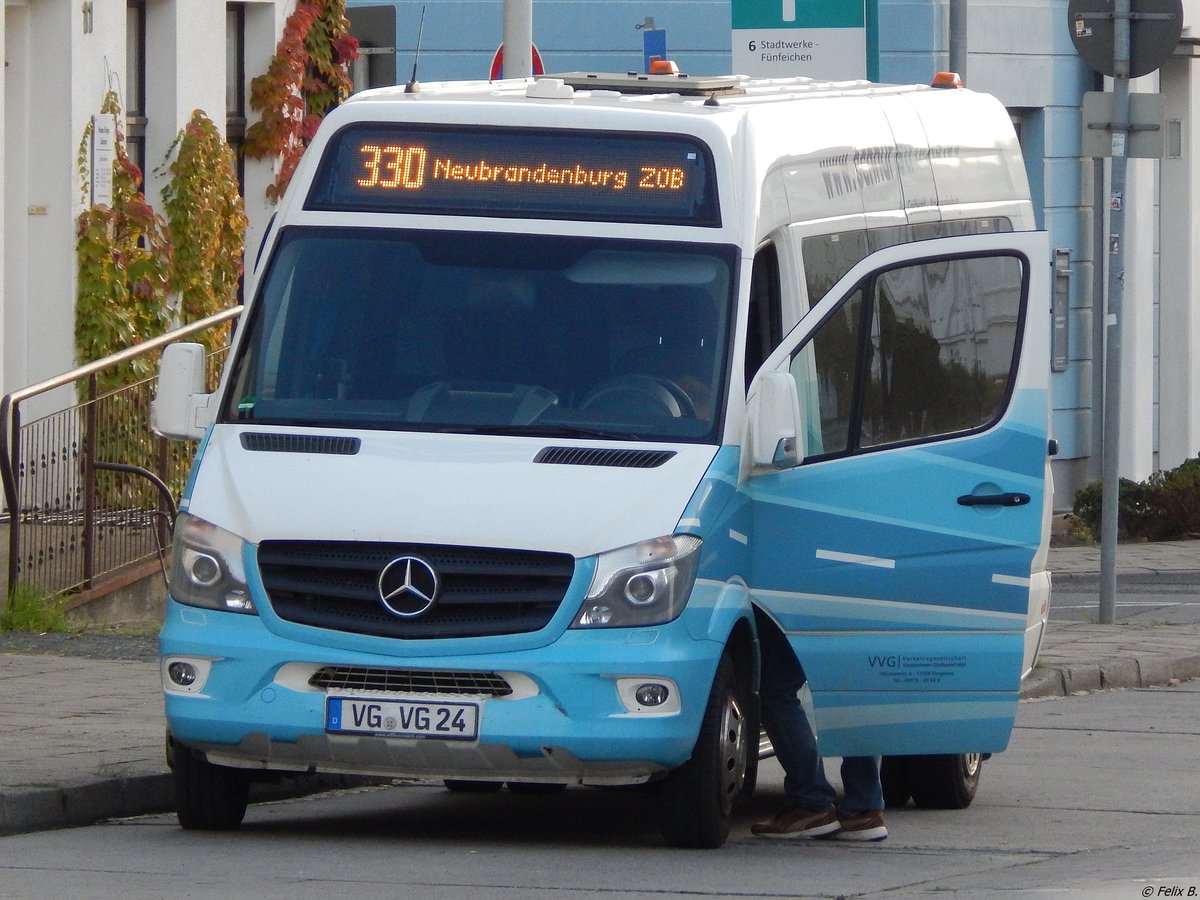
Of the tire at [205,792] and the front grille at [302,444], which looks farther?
the tire at [205,792]

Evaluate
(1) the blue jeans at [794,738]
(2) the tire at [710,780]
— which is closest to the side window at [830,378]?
(1) the blue jeans at [794,738]

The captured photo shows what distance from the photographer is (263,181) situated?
67.6ft

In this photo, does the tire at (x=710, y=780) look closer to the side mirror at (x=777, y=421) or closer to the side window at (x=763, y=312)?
the side mirror at (x=777, y=421)

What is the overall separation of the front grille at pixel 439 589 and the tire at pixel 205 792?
762 mm

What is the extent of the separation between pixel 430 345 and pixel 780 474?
4.08 feet

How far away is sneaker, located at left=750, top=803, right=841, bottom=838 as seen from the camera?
8984 millimetres

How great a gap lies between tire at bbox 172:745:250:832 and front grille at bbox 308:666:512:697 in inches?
28.7

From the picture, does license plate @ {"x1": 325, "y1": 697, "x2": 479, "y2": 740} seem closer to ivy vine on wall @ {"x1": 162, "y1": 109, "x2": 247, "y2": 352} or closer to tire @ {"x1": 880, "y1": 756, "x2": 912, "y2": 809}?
tire @ {"x1": 880, "y1": 756, "x2": 912, "y2": 809}

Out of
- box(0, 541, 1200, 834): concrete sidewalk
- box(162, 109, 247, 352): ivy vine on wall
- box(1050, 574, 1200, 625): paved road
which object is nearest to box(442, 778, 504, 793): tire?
box(0, 541, 1200, 834): concrete sidewalk

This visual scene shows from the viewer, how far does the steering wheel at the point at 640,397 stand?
866cm

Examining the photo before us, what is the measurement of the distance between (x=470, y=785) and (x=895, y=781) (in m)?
1.77

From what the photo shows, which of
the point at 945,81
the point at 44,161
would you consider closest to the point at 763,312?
the point at 945,81

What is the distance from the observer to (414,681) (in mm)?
8156

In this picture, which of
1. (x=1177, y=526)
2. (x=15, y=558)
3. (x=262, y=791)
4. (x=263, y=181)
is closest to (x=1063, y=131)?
(x=1177, y=526)
